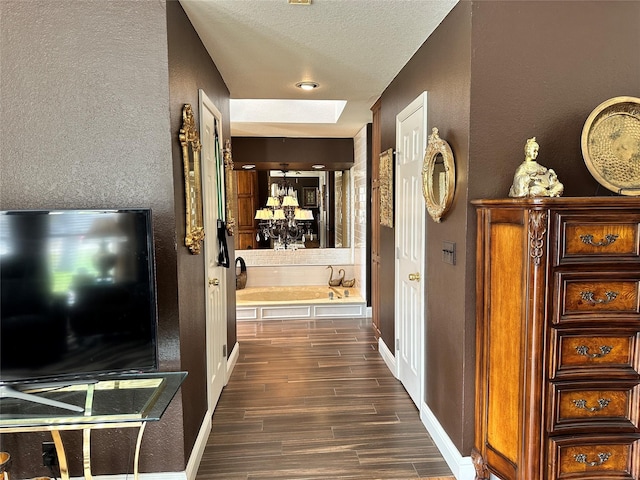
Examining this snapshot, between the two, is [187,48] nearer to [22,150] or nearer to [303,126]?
[22,150]

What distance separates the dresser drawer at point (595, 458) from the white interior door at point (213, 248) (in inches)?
79.3

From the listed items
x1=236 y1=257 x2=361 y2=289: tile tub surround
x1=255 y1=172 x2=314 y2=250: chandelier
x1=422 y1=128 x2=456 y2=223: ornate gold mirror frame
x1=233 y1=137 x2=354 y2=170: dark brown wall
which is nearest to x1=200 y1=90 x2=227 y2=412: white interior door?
x1=422 y1=128 x2=456 y2=223: ornate gold mirror frame

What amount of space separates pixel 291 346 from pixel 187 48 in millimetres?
3041

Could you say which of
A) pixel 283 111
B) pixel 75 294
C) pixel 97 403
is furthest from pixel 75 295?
pixel 283 111

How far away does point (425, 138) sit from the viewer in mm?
2676

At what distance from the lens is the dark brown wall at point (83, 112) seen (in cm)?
186

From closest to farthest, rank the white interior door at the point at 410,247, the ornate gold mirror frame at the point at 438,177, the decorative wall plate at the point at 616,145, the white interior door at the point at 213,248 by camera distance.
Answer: the decorative wall plate at the point at 616,145 → the ornate gold mirror frame at the point at 438,177 → the white interior door at the point at 213,248 → the white interior door at the point at 410,247

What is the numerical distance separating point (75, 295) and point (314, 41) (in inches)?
82.1

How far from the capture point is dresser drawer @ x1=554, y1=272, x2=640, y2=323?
5.54 ft

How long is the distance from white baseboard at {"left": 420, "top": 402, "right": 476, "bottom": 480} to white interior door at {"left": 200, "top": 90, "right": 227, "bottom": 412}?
57.7 inches

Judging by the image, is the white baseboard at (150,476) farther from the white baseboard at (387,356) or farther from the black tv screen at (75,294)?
the white baseboard at (387,356)

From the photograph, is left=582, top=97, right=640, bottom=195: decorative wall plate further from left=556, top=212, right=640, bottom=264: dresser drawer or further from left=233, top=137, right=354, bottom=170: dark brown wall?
left=233, top=137, right=354, bottom=170: dark brown wall

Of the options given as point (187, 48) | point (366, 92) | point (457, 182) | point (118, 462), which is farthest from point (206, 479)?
point (366, 92)

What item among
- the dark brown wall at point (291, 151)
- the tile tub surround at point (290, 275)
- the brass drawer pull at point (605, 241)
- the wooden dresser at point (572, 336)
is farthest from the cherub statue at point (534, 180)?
the tile tub surround at point (290, 275)
